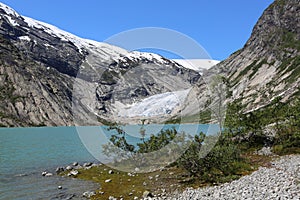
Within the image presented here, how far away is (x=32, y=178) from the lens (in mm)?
39750

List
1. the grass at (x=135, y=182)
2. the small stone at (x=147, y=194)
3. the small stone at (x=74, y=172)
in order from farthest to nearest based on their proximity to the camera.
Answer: the small stone at (x=74, y=172) → the grass at (x=135, y=182) → the small stone at (x=147, y=194)

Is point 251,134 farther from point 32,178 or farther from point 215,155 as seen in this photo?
point 32,178

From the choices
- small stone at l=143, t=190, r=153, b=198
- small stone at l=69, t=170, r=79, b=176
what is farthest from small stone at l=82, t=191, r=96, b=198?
small stone at l=69, t=170, r=79, b=176

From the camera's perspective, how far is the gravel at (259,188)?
20.6m

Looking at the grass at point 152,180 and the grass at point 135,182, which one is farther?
the grass at point 135,182

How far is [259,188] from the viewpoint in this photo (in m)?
23.0

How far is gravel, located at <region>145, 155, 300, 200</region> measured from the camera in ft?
67.6

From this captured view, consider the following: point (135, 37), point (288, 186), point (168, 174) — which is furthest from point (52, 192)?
point (288, 186)

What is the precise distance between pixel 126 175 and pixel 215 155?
38.5ft

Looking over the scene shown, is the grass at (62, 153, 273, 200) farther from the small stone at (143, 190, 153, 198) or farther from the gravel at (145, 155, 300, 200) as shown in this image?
the gravel at (145, 155, 300, 200)

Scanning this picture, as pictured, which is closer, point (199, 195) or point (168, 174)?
point (199, 195)

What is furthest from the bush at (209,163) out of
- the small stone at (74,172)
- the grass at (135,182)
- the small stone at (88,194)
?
the small stone at (74,172)

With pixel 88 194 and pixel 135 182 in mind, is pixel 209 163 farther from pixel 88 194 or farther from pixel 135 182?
pixel 88 194

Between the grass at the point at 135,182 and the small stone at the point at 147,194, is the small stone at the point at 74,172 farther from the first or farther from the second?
the small stone at the point at 147,194
